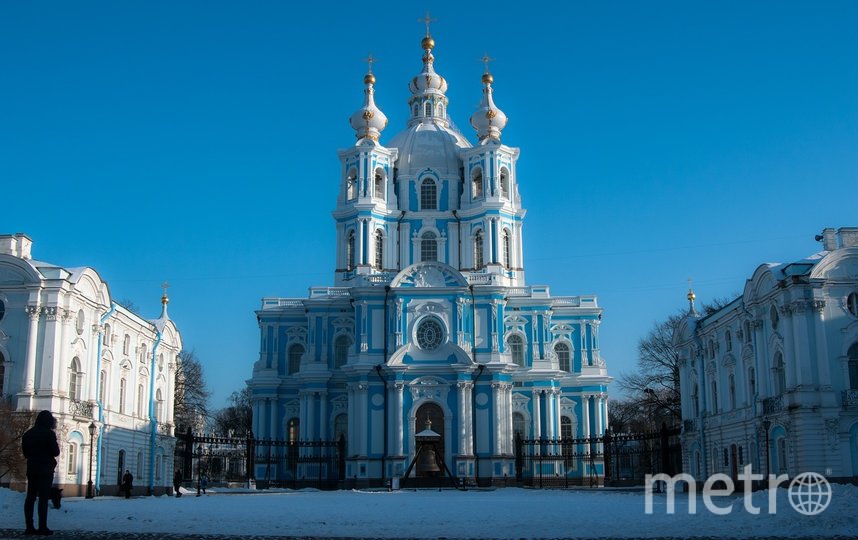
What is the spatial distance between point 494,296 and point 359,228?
428 inches

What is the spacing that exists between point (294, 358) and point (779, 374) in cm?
3168

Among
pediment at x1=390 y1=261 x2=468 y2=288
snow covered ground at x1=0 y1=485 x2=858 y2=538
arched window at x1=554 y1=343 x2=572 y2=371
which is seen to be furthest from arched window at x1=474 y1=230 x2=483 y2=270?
snow covered ground at x1=0 y1=485 x2=858 y2=538

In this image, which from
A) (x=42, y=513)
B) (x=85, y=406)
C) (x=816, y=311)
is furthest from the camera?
(x=85, y=406)

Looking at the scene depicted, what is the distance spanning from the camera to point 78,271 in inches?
1455

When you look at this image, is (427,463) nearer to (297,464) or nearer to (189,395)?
(297,464)

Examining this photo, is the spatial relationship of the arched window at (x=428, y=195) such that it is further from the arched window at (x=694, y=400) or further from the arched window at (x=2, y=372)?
the arched window at (x=2, y=372)

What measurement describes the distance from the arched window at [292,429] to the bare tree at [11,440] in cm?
2669

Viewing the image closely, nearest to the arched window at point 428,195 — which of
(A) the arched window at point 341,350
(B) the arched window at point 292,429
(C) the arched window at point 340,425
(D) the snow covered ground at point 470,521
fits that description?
(A) the arched window at point 341,350

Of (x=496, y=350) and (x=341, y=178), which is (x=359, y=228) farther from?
(x=496, y=350)

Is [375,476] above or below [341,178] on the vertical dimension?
below

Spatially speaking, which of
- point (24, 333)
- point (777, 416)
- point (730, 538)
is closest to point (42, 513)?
point (730, 538)

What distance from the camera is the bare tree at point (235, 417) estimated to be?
3665 inches

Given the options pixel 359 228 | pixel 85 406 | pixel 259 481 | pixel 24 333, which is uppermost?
pixel 359 228

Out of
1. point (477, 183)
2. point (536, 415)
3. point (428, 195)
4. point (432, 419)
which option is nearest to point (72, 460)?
point (432, 419)
